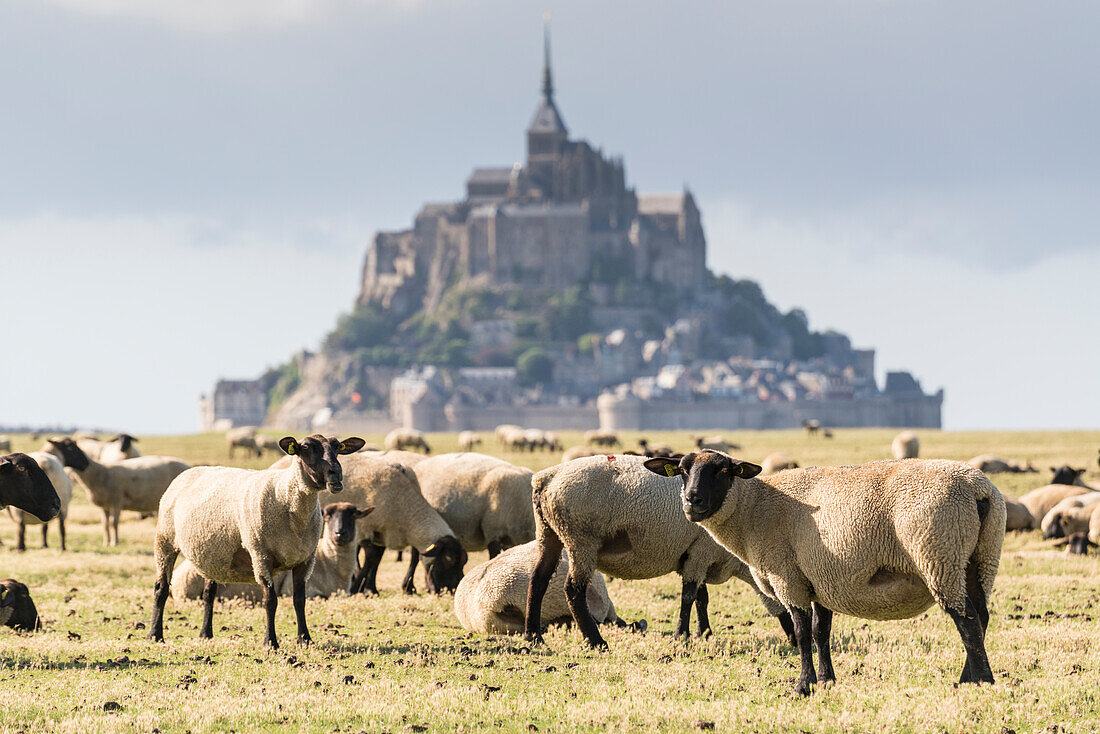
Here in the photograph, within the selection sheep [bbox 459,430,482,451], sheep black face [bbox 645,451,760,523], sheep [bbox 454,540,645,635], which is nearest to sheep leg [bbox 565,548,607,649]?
sheep [bbox 454,540,645,635]

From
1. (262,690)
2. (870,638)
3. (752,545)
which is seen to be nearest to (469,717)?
(262,690)

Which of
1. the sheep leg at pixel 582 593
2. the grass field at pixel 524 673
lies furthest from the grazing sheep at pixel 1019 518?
the sheep leg at pixel 582 593

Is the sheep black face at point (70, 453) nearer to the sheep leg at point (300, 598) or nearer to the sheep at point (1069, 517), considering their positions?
the sheep leg at point (300, 598)

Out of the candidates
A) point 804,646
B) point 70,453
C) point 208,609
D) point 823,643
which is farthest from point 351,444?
point 70,453

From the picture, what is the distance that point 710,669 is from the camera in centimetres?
1112

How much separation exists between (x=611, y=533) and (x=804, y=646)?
283 cm

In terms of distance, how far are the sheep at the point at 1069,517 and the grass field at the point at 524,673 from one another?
5.69 metres

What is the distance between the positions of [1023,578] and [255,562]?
35.9ft

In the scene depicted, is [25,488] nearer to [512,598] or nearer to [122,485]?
[512,598]

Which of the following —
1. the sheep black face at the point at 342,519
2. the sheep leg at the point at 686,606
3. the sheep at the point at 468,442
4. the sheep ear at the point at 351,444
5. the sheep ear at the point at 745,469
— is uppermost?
the sheep ear at the point at 351,444

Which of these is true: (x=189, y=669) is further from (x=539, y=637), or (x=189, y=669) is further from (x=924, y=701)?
(x=924, y=701)

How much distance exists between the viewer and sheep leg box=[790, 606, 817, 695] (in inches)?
393

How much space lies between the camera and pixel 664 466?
10.6 m

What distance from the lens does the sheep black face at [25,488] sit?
1160cm
